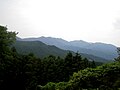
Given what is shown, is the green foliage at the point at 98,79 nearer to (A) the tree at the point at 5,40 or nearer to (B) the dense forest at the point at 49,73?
(B) the dense forest at the point at 49,73

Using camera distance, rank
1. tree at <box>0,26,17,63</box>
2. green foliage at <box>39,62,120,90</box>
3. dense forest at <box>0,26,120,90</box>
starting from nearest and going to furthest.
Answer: green foliage at <box>39,62,120,90</box> → dense forest at <box>0,26,120,90</box> → tree at <box>0,26,17,63</box>

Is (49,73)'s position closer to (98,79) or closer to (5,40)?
(5,40)

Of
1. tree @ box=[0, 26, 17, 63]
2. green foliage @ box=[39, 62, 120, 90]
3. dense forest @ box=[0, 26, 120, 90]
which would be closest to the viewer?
green foliage @ box=[39, 62, 120, 90]

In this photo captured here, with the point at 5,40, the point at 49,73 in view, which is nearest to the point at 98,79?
the point at 5,40

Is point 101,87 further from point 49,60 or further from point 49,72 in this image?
point 49,60

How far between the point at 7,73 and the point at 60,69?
78.3 feet

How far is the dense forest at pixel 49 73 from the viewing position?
15547mm

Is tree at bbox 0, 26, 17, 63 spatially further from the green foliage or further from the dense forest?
the green foliage

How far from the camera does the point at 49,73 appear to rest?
58.7m

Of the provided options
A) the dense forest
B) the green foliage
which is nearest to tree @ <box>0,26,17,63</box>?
the dense forest

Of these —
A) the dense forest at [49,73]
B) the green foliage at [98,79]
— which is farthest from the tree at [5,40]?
the green foliage at [98,79]

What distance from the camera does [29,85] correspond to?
32156 millimetres

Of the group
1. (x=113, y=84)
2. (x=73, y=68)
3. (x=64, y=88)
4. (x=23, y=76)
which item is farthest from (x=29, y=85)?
(x=73, y=68)

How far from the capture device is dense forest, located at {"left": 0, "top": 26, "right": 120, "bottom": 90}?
1555 centimetres
